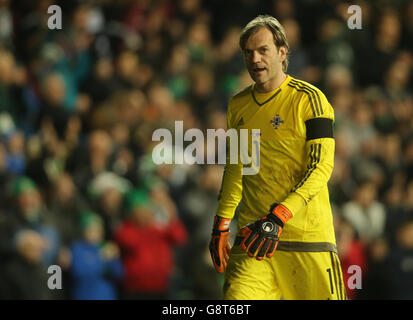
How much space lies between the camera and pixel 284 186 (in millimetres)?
4672

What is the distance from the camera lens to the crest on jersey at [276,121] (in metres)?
4.66

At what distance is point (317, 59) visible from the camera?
375 inches

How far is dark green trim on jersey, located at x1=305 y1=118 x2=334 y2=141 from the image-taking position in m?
4.50

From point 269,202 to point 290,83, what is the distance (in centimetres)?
73

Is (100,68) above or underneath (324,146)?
above

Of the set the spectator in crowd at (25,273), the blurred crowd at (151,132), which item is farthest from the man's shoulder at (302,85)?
the spectator in crowd at (25,273)

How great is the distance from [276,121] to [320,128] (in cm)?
29

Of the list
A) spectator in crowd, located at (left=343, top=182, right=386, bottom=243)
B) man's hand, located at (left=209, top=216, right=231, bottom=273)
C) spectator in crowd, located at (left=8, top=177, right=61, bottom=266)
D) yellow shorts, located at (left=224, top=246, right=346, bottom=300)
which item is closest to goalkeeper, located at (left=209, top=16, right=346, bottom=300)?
yellow shorts, located at (left=224, top=246, right=346, bottom=300)

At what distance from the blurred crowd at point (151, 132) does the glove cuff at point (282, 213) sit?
11.4ft

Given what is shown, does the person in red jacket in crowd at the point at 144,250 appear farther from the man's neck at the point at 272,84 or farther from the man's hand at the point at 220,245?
the man's neck at the point at 272,84

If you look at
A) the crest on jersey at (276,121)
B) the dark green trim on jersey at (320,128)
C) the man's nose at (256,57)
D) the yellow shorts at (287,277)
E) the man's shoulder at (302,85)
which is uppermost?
the man's nose at (256,57)

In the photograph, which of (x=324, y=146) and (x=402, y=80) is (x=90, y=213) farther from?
(x=402, y=80)
